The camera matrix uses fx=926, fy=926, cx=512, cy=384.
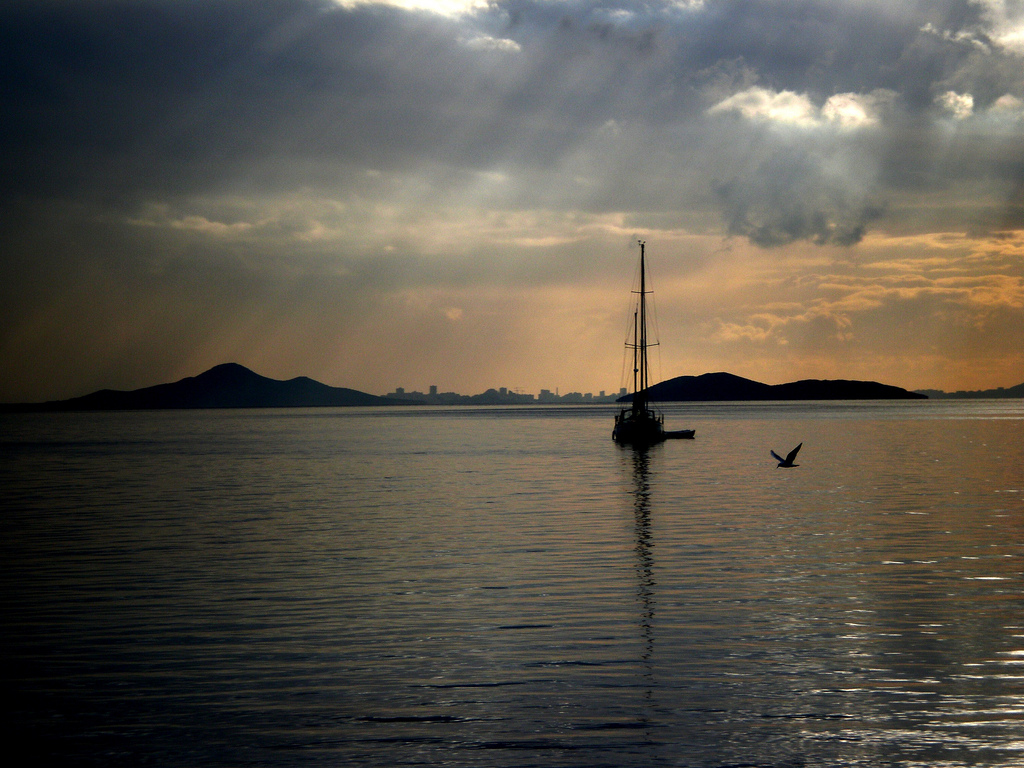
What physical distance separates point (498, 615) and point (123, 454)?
82.1 metres

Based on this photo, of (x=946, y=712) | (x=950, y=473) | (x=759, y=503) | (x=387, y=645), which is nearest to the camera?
(x=946, y=712)

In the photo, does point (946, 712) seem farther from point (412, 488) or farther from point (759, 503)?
point (412, 488)

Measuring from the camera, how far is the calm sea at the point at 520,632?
1209cm

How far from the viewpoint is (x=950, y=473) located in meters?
58.0

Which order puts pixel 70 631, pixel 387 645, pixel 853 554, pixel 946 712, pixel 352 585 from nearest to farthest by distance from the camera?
pixel 946 712 → pixel 387 645 → pixel 70 631 → pixel 352 585 → pixel 853 554

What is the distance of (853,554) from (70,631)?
2135cm

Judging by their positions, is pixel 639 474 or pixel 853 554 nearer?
pixel 853 554

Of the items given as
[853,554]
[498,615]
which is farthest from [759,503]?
[498,615]

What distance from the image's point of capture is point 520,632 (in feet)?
59.6

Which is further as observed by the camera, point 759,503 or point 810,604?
point 759,503

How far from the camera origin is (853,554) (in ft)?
91.8

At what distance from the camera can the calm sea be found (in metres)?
12.1

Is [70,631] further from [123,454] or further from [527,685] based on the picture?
[123,454]

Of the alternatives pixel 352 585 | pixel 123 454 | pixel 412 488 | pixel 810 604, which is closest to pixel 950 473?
pixel 412 488
